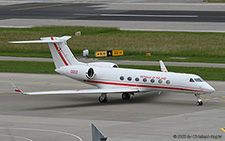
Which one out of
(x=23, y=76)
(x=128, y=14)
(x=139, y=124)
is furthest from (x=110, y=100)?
(x=128, y=14)

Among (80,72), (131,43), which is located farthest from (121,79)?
(131,43)

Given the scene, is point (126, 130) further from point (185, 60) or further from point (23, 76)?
point (185, 60)

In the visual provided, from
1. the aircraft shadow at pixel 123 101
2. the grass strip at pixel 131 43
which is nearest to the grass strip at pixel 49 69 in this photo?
the grass strip at pixel 131 43

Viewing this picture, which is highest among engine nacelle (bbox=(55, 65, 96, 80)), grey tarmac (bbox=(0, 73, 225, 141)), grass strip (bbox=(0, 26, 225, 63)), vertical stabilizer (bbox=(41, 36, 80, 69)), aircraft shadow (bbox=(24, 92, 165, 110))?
vertical stabilizer (bbox=(41, 36, 80, 69))

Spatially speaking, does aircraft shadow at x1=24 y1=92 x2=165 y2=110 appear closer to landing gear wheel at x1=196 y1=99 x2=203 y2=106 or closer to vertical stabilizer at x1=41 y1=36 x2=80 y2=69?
vertical stabilizer at x1=41 y1=36 x2=80 y2=69

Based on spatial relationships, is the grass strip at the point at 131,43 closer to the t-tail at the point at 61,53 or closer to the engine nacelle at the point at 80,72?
the t-tail at the point at 61,53

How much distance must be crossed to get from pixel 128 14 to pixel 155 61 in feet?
140

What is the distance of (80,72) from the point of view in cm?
4116

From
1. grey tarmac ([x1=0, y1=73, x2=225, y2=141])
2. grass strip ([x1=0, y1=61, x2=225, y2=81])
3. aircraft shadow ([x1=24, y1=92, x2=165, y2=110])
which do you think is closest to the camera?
grey tarmac ([x1=0, y1=73, x2=225, y2=141])

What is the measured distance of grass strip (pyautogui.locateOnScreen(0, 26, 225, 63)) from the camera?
66.4 m

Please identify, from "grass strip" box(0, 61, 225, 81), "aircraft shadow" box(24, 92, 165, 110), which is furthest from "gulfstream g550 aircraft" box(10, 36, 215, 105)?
"grass strip" box(0, 61, 225, 81)

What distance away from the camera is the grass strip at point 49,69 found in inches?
2024

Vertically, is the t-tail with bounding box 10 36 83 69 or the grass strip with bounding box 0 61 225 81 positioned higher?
the t-tail with bounding box 10 36 83 69

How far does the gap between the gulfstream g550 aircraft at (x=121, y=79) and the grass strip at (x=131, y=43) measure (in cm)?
2165
